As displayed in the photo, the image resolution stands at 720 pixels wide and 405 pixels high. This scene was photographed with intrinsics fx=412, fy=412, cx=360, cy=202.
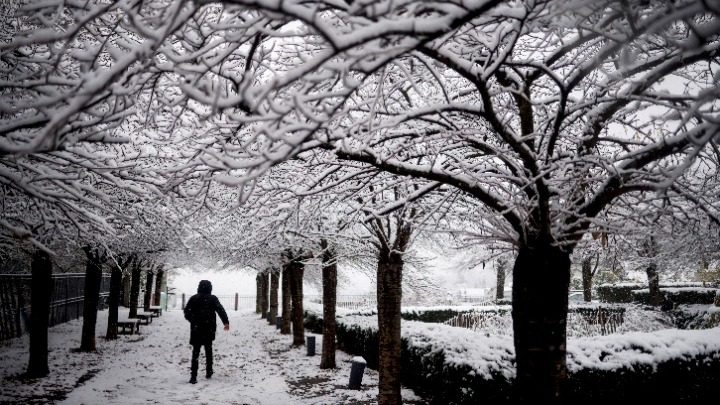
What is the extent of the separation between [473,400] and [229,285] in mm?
61258

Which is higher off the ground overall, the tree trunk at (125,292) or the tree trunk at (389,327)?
the tree trunk at (389,327)

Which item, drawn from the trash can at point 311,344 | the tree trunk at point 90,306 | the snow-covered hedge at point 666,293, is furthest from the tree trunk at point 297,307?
the snow-covered hedge at point 666,293

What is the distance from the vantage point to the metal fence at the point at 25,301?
1310 cm

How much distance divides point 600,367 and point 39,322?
10.2 metres

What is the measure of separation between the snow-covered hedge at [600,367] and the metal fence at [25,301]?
13.5 meters

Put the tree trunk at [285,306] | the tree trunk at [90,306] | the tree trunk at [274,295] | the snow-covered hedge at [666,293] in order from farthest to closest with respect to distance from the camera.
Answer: the snow-covered hedge at [666,293], the tree trunk at [274,295], the tree trunk at [285,306], the tree trunk at [90,306]

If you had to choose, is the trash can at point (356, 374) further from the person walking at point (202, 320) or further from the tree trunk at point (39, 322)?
the tree trunk at point (39, 322)

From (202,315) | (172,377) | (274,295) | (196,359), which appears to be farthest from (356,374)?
(274,295)

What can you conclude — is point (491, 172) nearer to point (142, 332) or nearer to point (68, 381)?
point (68, 381)

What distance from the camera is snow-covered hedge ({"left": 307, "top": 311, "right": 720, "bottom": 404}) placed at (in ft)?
19.3

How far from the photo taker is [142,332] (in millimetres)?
16641

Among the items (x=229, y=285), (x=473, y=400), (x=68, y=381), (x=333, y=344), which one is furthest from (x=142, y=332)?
(x=229, y=285)

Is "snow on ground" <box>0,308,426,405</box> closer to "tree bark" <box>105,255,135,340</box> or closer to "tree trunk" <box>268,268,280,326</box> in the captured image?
"tree bark" <box>105,255,135,340</box>

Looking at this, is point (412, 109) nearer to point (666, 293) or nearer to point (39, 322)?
point (39, 322)
